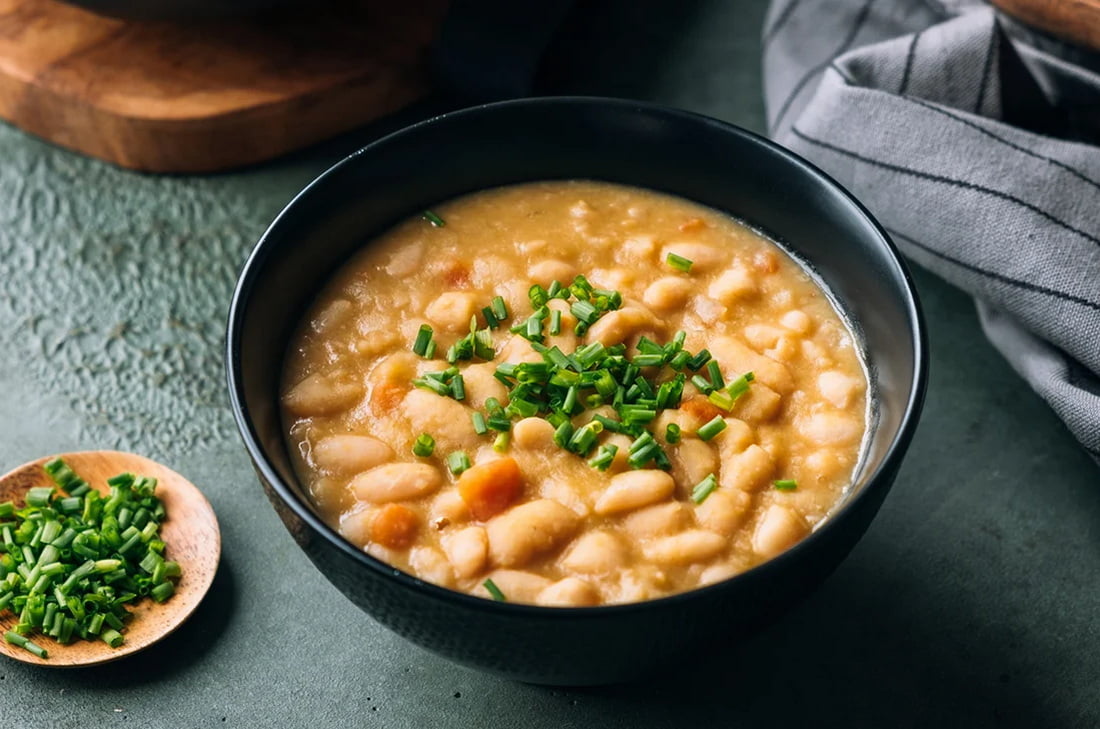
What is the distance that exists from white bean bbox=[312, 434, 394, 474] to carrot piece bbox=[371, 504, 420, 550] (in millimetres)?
134

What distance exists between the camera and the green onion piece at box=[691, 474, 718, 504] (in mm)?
2234

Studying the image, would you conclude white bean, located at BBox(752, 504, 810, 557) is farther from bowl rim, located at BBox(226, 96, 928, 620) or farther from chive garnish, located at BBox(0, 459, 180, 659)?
chive garnish, located at BBox(0, 459, 180, 659)

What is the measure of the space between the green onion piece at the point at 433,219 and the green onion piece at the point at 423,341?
38 centimetres

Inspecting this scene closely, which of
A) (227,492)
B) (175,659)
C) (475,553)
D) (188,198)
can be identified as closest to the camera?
(475,553)

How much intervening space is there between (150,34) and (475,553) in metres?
2.36

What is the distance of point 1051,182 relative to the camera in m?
2.97

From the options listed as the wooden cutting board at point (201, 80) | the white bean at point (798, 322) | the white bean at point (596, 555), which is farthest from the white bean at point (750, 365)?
the wooden cutting board at point (201, 80)

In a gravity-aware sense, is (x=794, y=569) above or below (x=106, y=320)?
above

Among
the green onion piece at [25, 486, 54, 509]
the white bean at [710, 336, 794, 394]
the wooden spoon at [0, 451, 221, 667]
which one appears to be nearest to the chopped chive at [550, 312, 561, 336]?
the white bean at [710, 336, 794, 394]


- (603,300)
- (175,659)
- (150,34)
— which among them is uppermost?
(603,300)

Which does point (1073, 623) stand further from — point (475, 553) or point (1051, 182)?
point (475, 553)

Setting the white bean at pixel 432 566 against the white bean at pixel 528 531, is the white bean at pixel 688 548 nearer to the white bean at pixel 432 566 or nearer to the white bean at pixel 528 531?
the white bean at pixel 528 531

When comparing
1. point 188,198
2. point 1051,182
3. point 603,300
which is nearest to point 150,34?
point 188,198

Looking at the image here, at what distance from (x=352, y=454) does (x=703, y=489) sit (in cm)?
65
